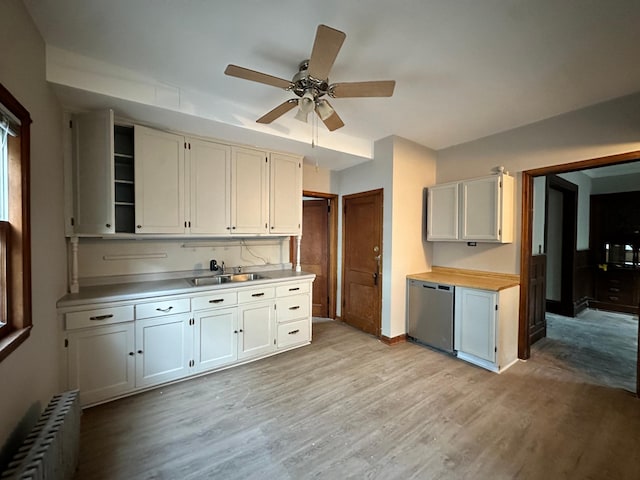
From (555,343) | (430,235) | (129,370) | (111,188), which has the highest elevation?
(111,188)

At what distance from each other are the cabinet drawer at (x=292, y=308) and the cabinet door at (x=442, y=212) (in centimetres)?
195

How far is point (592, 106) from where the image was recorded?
102 inches

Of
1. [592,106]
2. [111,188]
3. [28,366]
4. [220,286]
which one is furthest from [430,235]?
[28,366]

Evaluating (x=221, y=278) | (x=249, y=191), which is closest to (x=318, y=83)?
(x=249, y=191)

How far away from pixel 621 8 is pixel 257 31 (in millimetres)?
2115

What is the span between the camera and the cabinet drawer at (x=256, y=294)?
2859mm

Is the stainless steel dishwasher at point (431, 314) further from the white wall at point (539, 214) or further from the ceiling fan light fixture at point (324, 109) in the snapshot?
the ceiling fan light fixture at point (324, 109)

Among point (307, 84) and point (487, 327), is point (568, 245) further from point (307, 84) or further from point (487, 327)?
point (307, 84)

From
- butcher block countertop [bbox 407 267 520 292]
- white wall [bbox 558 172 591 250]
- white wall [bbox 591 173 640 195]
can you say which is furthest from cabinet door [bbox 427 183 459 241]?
white wall [bbox 591 173 640 195]

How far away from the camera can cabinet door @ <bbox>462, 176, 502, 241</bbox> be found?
299 centimetres

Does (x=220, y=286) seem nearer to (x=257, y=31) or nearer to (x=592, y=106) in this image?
(x=257, y=31)

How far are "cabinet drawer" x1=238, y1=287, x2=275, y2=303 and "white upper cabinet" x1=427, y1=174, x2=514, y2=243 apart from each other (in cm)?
229

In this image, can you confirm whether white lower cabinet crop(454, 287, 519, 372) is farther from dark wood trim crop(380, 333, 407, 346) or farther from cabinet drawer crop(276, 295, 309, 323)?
cabinet drawer crop(276, 295, 309, 323)

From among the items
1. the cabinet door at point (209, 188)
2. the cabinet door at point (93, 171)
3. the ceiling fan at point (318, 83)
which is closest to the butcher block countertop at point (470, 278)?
the ceiling fan at point (318, 83)
